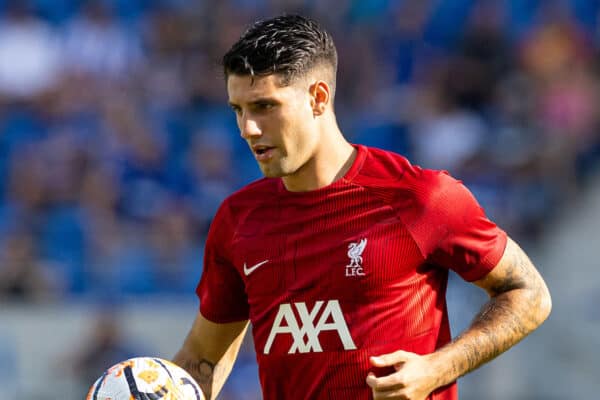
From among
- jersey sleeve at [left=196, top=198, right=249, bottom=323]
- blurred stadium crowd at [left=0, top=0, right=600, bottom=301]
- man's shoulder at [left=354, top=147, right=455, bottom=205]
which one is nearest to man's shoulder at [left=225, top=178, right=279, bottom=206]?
jersey sleeve at [left=196, top=198, right=249, bottom=323]

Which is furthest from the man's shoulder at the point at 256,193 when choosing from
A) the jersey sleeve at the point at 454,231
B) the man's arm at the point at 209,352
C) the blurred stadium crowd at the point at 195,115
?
the blurred stadium crowd at the point at 195,115

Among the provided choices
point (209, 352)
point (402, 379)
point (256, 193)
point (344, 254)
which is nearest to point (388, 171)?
point (344, 254)

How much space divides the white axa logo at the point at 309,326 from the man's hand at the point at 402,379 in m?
0.25

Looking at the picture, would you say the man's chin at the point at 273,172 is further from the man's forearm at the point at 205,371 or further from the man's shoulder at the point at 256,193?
the man's forearm at the point at 205,371

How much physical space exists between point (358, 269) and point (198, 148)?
283 inches

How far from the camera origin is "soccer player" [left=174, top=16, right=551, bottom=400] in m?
3.96

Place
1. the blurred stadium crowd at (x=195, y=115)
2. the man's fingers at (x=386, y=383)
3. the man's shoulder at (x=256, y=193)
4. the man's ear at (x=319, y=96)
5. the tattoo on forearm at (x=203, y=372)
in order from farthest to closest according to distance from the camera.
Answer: the blurred stadium crowd at (x=195, y=115) → the tattoo on forearm at (x=203, y=372) → the man's shoulder at (x=256, y=193) → the man's ear at (x=319, y=96) → the man's fingers at (x=386, y=383)

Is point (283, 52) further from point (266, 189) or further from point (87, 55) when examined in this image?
point (87, 55)

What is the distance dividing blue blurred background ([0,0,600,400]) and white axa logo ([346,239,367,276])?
199 inches

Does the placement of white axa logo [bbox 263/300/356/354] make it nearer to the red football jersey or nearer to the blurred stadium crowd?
the red football jersey

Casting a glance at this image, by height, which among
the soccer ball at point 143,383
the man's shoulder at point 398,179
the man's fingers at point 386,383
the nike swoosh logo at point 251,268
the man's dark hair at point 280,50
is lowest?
the soccer ball at point 143,383

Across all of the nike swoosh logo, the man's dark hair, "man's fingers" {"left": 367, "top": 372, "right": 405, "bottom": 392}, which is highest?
the man's dark hair

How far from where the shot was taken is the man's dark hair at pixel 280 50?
4.08 metres

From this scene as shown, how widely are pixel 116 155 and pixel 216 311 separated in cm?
672
